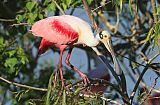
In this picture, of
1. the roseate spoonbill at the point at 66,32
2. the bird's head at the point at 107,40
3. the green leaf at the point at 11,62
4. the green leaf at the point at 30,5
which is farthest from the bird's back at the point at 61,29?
the green leaf at the point at 11,62

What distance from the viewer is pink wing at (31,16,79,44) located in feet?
15.1

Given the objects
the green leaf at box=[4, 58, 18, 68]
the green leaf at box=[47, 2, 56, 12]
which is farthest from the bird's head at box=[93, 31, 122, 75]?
the green leaf at box=[4, 58, 18, 68]

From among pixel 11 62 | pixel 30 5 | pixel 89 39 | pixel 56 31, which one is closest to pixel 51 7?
pixel 30 5

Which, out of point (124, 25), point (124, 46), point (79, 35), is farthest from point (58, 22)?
point (124, 25)

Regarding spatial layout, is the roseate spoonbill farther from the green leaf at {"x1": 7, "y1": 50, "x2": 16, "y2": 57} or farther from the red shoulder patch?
the green leaf at {"x1": 7, "y1": 50, "x2": 16, "y2": 57}

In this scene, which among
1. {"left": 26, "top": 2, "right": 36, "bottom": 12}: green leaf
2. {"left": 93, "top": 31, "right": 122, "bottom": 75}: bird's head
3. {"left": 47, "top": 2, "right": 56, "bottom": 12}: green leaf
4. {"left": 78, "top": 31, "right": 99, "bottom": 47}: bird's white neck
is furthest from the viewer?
{"left": 26, "top": 2, "right": 36, "bottom": 12}: green leaf

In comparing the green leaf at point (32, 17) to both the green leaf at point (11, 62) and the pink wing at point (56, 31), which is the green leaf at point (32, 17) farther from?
the pink wing at point (56, 31)

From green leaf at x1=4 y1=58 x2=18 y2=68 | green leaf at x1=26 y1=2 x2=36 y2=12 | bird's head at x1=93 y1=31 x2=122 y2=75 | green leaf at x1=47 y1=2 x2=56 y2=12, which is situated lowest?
bird's head at x1=93 y1=31 x2=122 y2=75

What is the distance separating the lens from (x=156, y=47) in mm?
4332

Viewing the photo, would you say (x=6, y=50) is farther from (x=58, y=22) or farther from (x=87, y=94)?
(x=87, y=94)

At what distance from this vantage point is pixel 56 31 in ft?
15.3

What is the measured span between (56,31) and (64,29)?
0.25 ft

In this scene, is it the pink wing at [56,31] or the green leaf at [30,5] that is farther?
the green leaf at [30,5]

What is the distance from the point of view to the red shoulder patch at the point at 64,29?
4.59 meters
